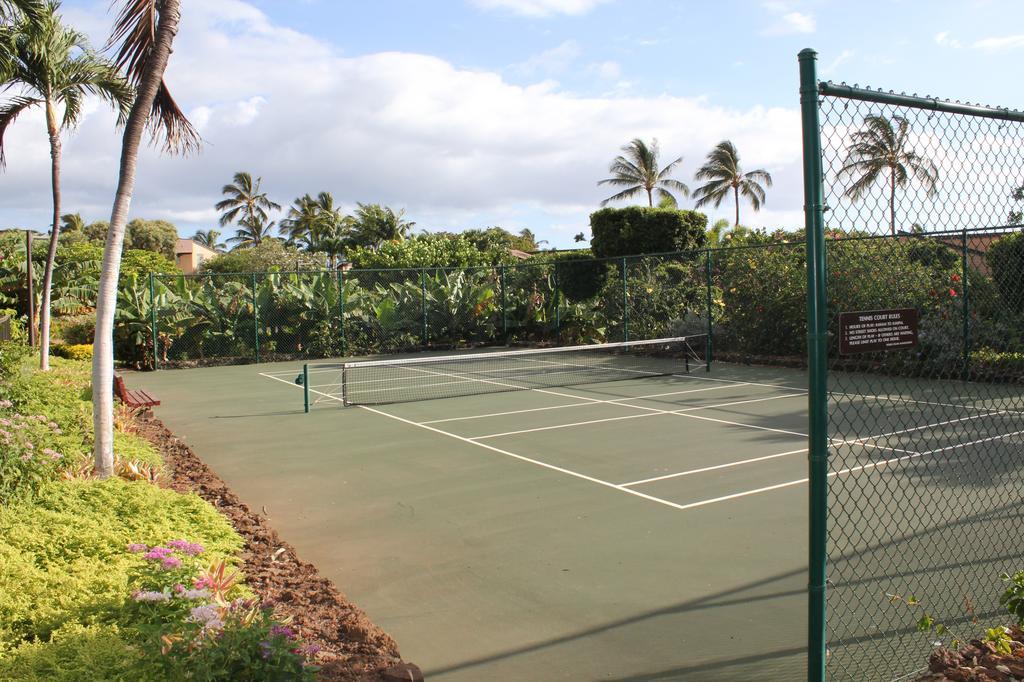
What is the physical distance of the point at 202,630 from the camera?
11.2ft

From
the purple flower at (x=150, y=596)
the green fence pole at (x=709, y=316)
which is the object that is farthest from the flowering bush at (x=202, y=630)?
the green fence pole at (x=709, y=316)

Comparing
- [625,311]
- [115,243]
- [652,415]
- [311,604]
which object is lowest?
[311,604]

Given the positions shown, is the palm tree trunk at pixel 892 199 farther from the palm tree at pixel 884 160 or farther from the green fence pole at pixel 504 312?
the green fence pole at pixel 504 312

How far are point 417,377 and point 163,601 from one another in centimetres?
1380

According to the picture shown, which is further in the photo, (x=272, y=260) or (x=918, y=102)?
(x=272, y=260)

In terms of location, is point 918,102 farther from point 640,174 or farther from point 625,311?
point 640,174

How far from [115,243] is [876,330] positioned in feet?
19.8

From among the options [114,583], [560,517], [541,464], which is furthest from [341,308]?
[114,583]

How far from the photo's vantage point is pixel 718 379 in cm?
1563

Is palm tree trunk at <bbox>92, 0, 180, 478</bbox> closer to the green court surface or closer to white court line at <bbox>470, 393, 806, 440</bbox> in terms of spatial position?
the green court surface

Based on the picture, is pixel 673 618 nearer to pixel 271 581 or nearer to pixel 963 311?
pixel 271 581

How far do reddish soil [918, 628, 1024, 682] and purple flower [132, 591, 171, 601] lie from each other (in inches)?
133

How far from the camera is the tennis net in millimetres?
14508

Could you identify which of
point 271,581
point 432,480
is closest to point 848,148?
point 271,581
